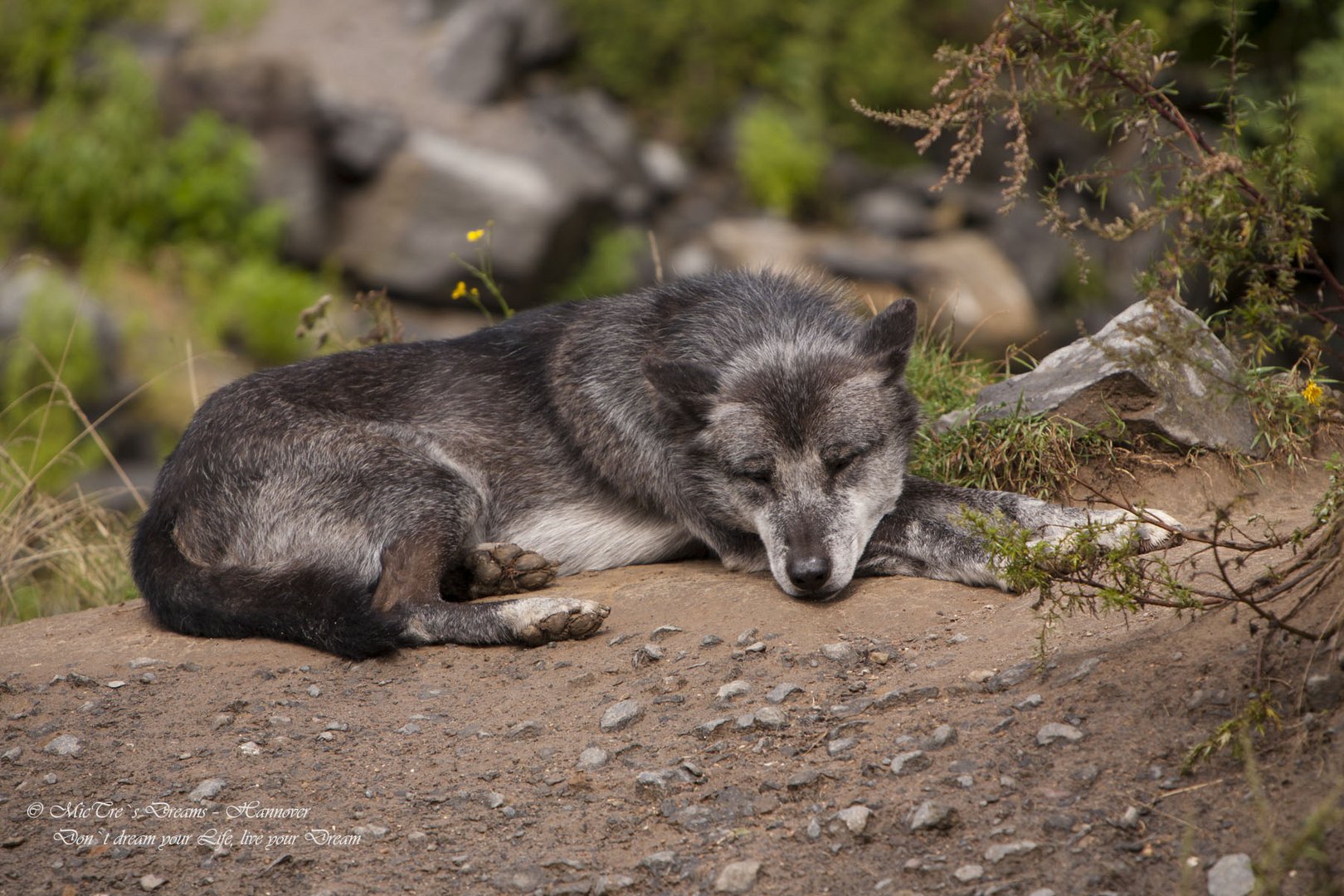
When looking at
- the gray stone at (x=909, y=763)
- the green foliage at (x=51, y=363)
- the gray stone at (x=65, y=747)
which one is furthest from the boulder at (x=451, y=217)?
the gray stone at (x=909, y=763)

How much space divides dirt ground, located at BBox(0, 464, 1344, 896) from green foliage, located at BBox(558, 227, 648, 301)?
36.4 ft

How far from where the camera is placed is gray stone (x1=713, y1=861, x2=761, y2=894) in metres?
2.86

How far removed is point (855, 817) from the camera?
300 centimetres

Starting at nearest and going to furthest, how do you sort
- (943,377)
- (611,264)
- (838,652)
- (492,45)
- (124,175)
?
(838,652) → (943,377) → (124,175) → (611,264) → (492,45)

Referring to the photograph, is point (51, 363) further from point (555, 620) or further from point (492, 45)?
point (555, 620)

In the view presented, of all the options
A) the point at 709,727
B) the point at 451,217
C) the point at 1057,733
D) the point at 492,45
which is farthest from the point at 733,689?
the point at 492,45

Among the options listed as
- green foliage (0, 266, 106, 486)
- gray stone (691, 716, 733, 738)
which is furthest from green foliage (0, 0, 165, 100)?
gray stone (691, 716, 733, 738)

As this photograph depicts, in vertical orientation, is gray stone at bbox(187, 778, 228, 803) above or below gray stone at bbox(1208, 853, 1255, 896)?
below

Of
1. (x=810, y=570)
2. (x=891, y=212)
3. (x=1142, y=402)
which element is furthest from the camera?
(x=891, y=212)

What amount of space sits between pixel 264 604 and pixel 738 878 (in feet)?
8.26

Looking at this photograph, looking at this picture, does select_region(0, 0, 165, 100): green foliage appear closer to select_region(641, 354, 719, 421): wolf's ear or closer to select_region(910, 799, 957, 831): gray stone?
select_region(641, 354, 719, 421): wolf's ear

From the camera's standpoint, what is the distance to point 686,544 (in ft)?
17.8

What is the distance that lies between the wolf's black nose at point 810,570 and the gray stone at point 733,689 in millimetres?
695

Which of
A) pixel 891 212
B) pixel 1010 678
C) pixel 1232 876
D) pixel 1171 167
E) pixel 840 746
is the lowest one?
pixel 891 212
